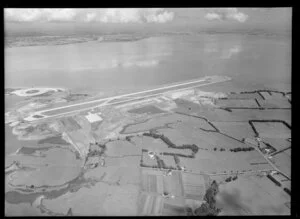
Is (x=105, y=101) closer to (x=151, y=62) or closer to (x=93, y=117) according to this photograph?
(x=93, y=117)

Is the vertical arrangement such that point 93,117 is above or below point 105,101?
below

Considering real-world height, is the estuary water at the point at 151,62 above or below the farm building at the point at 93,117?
above

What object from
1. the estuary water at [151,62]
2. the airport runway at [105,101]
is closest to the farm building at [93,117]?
the airport runway at [105,101]

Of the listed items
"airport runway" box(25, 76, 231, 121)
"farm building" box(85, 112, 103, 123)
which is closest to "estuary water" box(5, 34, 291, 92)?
"airport runway" box(25, 76, 231, 121)

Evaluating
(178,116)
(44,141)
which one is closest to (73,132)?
A: (44,141)

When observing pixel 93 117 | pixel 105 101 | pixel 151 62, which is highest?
pixel 151 62

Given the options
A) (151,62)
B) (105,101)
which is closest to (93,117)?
(105,101)

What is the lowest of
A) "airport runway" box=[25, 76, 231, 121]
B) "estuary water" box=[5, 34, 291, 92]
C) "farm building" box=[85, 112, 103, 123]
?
"farm building" box=[85, 112, 103, 123]

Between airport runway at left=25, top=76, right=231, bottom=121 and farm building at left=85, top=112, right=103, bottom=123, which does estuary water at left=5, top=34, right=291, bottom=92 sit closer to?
airport runway at left=25, top=76, right=231, bottom=121

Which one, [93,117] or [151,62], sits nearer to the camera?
[93,117]

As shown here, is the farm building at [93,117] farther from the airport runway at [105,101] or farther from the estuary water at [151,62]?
the estuary water at [151,62]
